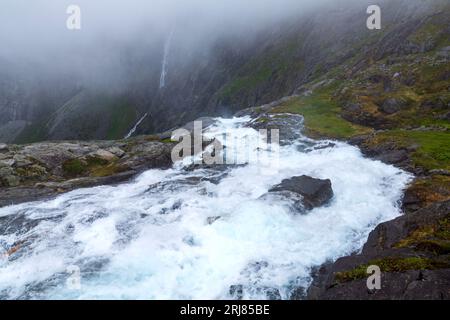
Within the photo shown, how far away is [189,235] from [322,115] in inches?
1701

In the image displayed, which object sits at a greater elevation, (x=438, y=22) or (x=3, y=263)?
(x=438, y=22)

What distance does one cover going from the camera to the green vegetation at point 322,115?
52.2 metres

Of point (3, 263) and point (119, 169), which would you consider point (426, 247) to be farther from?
point (119, 169)

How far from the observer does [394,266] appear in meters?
17.3

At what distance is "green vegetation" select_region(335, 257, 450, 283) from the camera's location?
54.5 ft

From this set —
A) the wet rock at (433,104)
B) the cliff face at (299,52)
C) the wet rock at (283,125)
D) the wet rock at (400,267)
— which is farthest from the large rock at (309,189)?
the cliff face at (299,52)

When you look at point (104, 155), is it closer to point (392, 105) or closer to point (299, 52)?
point (392, 105)

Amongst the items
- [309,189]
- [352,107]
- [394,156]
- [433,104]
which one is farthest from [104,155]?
[433,104]

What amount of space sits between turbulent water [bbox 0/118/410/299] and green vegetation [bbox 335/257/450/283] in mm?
2886

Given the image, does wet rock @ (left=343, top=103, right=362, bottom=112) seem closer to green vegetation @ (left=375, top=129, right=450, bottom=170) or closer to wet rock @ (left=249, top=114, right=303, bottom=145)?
wet rock @ (left=249, top=114, right=303, bottom=145)

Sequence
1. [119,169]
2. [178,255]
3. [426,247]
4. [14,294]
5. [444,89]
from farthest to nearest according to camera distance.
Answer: [444,89] < [119,169] < [178,255] < [14,294] < [426,247]

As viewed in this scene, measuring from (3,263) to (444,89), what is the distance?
58.7m
